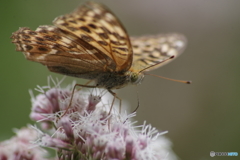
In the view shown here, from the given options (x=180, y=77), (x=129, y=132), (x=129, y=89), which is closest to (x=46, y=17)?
(x=129, y=89)

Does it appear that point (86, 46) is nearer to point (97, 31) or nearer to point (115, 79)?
point (97, 31)

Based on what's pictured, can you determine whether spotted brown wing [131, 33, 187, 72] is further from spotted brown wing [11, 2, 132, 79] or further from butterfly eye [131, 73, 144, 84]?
spotted brown wing [11, 2, 132, 79]

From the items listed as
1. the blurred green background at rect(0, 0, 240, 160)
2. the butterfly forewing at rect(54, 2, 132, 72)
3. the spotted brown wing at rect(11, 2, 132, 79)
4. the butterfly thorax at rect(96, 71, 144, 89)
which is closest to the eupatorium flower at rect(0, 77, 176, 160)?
the butterfly thorax at rect(96, 71, 144, 89)

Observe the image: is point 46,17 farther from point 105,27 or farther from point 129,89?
point 105,27

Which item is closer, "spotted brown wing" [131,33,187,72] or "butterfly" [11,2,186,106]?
"butterfly" [11,2,186,106]

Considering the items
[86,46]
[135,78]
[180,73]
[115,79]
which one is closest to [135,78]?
[135,78]

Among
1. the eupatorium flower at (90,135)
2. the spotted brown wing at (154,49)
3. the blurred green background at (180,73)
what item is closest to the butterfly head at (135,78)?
the spotted brown wing at (154,49)

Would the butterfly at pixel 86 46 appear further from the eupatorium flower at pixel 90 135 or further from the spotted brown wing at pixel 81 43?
the eupatorium flower at pixel 90 135
